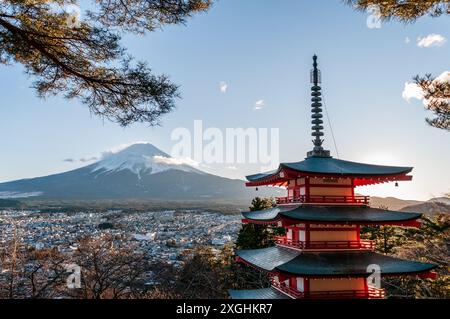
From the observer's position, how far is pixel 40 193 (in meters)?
99.4

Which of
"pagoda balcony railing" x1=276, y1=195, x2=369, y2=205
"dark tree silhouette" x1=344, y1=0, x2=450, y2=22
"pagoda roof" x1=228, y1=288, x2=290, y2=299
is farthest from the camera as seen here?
"pagoda roof" x1=228, y1=288, x2=290, y2=299

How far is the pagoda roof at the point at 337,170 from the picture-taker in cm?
954

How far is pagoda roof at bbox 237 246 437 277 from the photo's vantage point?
877cm

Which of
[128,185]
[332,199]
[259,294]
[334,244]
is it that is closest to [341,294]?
[334,244]

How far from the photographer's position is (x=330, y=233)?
9.80m

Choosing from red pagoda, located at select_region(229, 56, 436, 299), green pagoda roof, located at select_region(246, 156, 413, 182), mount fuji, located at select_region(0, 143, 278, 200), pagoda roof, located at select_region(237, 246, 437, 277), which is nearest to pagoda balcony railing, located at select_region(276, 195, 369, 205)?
red pagoda, located at select_region(229, 56, 436, 299)

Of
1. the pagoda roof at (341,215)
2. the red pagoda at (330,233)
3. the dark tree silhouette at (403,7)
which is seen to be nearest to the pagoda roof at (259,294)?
the red pagoda at (330,233)

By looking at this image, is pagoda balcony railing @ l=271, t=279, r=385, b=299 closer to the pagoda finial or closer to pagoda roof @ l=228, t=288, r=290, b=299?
pagoda roof @ l=228, t=288, r=290, b=299

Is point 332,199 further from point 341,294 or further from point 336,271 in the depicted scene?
point 341,294

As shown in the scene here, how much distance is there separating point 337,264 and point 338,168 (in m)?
2.50

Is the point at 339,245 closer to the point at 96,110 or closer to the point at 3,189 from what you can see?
the point at 96,110
